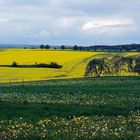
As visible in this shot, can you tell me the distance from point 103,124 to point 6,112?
5.69m

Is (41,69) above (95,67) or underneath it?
above

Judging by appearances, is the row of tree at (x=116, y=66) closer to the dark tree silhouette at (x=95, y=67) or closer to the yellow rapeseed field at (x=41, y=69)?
the dark tree silhouette at (x=95, y=67)

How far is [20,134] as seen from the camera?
1266cm

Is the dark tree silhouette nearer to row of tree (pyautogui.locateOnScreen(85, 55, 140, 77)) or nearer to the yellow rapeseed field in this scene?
row of tree (pyautogui.locateOnScreen(85, 55, 140, 77))

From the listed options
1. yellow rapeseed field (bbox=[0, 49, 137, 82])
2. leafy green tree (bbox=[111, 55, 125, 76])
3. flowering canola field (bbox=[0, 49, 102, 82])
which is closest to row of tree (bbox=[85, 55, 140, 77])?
leafy green tree (bbox=[111, 55, 125, 76])

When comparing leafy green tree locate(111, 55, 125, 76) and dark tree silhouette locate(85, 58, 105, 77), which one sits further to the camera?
leafy green tree locate(111, 55, 125, 76)

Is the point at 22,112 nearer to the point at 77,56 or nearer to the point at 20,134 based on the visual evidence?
the point at 20,134

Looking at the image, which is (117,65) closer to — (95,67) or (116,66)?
(116,66)

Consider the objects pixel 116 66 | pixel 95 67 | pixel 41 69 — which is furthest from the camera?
pixel 116 66

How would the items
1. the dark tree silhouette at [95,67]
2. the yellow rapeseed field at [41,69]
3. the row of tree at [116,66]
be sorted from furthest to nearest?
the row of tree at [116,66]
the dark tree silhouette at [95,67]
the yellow rapeseed field at [41,69]

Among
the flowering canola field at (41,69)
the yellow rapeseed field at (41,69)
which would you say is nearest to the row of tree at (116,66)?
the yellow rapeseed field at (41,69)

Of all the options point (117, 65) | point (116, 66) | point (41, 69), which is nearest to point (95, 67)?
point (116, 66)

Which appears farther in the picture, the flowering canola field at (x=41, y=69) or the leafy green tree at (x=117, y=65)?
the leafy green tree at (x=117, y=65)

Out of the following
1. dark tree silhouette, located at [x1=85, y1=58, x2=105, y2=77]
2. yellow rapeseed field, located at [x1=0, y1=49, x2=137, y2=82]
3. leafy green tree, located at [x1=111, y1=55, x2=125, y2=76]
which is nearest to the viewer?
yellow rapeseed field, located at [x1=0, y1=49, x2=137, y2=82]
